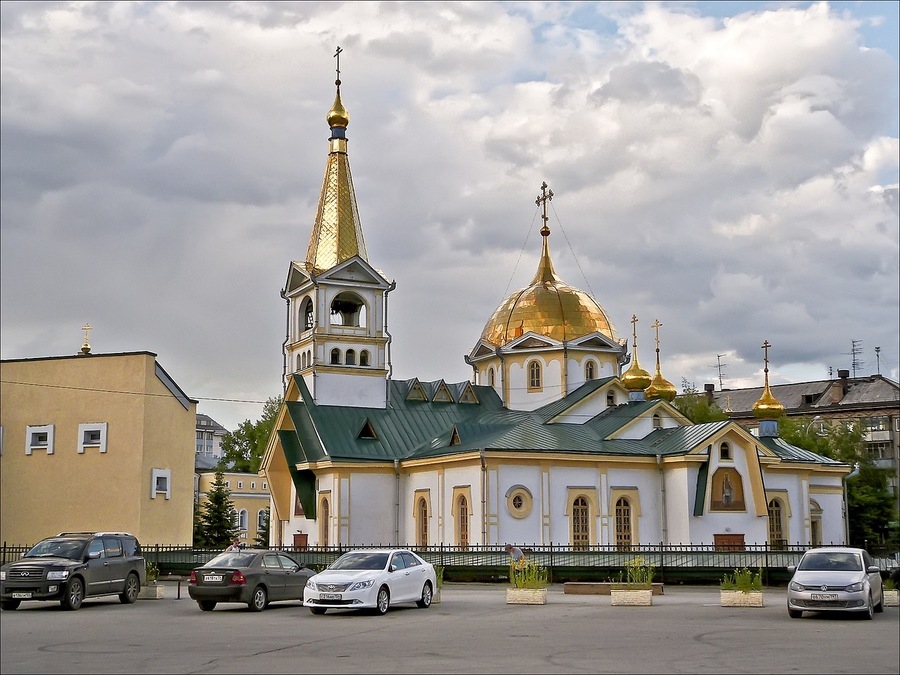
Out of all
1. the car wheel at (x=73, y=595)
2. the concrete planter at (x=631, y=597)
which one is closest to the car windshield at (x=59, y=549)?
the car wheel at (x=73, y=595)

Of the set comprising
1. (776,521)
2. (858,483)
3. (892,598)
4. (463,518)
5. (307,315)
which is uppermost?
(307,315)

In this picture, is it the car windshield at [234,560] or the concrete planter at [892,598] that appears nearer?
the car windshield at [234,560]

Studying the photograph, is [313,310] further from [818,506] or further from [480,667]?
[480,667]

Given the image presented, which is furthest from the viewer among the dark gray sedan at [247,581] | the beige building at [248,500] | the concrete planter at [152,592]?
the beige building at [248,500]

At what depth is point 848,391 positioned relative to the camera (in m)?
86.8

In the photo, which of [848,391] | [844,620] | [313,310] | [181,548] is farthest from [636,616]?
[848,391]

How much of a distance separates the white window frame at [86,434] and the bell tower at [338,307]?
1410 cm

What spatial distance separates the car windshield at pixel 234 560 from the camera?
21234mm

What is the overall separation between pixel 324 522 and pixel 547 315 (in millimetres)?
14629

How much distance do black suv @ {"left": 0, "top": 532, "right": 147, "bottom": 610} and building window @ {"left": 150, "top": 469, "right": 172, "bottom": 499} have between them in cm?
948

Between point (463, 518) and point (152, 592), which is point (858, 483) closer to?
point (463, 518)

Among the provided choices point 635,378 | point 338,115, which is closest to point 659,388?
point 635,378

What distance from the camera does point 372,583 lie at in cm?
1972

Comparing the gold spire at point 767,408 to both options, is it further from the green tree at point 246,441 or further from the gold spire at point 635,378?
the green tree at point 246,441
